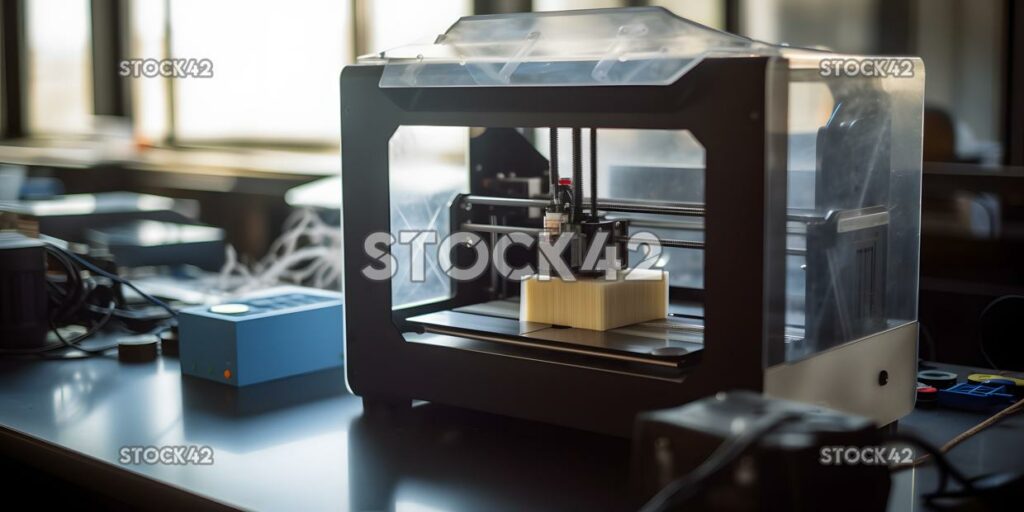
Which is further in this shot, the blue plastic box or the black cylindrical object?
the black cylindrical object

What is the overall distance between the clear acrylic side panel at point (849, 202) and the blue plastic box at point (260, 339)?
596mm

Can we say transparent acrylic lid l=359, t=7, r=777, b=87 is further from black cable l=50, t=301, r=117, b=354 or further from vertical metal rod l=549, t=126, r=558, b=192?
black cable l=50, t=301, r=117, b=354

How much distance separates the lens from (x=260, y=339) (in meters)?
1.32

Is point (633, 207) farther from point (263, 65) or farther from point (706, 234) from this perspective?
point (263, 65)

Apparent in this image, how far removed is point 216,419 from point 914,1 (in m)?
1.84

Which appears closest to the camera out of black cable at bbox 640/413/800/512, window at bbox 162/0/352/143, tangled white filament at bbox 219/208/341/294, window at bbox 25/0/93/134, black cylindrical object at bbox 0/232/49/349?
black cable at bbox 640/413/800/512

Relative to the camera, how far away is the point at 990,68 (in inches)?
91.6

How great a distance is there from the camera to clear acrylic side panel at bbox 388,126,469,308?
46.8 inches

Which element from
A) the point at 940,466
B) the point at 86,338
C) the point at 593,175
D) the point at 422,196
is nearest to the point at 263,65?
the point at 86,338

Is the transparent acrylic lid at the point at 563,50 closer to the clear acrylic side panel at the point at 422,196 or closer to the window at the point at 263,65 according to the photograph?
the clear acrylic side panel at the point at 422,196

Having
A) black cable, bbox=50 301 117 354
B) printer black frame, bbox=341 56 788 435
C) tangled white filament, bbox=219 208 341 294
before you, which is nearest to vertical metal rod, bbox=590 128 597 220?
printer black frame, bbox=341 56 788 435

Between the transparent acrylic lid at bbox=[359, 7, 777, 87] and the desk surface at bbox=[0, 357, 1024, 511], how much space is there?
36cm

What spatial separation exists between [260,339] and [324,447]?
27 cm

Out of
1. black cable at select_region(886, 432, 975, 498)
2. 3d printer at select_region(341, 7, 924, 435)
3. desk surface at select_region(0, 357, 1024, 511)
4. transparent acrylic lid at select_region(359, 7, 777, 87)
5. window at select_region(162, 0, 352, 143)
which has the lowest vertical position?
desk surface at select_region(0, 357, 1024, 511)
